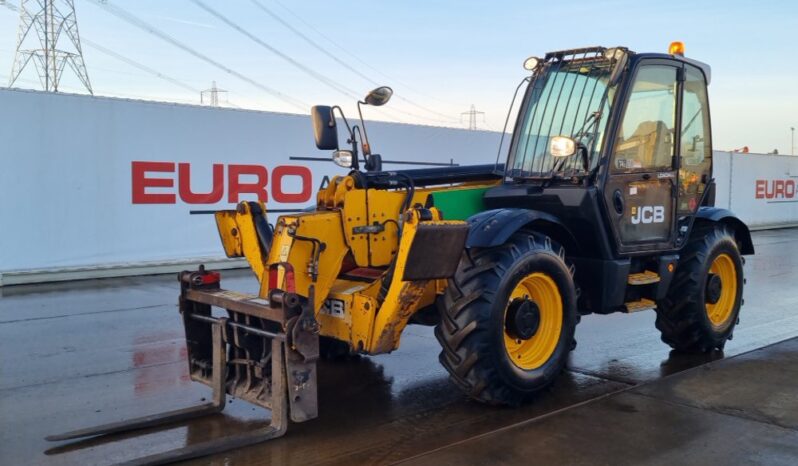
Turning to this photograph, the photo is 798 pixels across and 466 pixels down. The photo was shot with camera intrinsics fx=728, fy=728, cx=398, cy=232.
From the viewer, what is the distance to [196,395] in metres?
5.49

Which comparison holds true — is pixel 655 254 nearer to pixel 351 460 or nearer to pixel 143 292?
pixel 351 460

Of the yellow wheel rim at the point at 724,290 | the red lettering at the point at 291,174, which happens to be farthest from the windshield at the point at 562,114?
the red lettering at the point at 291,174

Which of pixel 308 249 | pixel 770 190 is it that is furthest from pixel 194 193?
pixel 770 190

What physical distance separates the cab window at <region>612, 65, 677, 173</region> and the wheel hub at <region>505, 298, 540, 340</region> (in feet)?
4.77

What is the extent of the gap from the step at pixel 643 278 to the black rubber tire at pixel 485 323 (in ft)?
4.06

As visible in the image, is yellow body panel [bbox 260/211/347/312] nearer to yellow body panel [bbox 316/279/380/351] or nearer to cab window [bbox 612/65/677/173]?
yellow body panel [bbox 316/279/380/351]

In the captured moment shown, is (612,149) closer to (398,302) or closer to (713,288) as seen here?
(713,288)

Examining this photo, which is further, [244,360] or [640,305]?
[640,305]

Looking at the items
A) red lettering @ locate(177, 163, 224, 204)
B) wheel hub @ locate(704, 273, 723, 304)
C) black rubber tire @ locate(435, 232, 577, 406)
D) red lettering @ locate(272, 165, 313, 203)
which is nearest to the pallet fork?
black rubber tire @ locate(435, 232, 577, 406)

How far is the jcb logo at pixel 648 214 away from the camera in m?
5.99

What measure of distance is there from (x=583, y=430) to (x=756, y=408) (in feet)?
4.52

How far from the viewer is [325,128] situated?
17.6 feet

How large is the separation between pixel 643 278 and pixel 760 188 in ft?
67.6

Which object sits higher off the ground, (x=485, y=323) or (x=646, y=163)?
(x=646, y=163)
